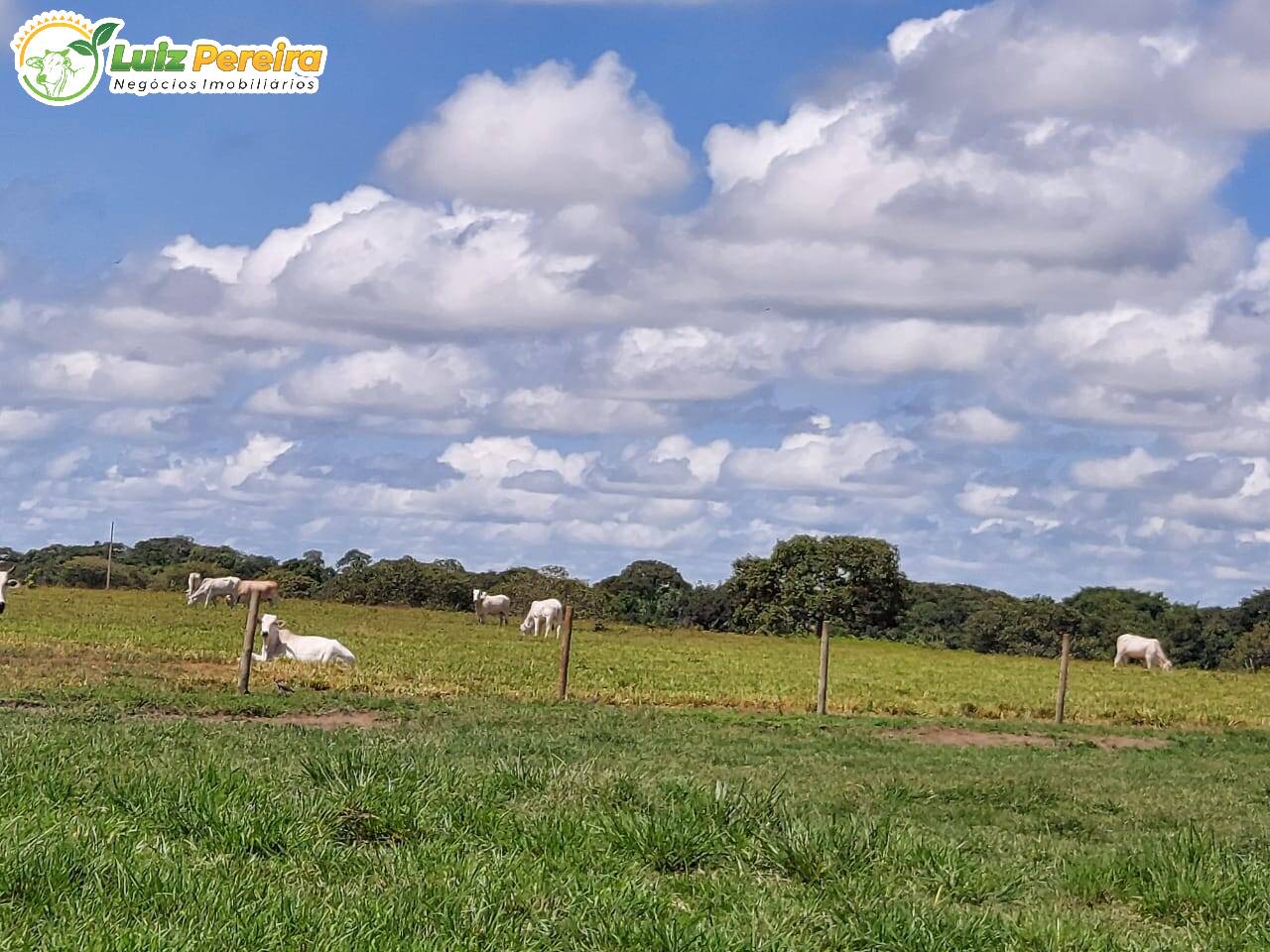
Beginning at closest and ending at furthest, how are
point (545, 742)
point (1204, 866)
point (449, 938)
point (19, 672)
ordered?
point (449, 938)
point (1204, 866)
point (545, 742)
point (19, 672)

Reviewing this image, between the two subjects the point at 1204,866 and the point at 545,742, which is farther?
the point at 545,742

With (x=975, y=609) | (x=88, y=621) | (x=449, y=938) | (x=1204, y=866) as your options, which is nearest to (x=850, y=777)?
(x=1204, y=866)

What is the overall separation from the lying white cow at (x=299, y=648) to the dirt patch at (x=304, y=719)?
951 centimetres

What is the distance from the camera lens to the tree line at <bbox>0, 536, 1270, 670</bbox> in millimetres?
74688

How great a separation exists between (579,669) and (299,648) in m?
5.77

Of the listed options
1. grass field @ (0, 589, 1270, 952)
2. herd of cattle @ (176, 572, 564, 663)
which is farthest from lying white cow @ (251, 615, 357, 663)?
grass field @ (0, 589, 1270, 952)

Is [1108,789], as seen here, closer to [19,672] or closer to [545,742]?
[545,742]

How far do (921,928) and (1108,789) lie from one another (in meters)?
9.22

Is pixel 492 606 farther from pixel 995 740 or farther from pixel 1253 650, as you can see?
pixel 1253 650

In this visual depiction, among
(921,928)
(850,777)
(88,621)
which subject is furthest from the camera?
(88,621)

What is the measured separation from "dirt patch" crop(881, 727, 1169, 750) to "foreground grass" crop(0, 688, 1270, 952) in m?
8.65

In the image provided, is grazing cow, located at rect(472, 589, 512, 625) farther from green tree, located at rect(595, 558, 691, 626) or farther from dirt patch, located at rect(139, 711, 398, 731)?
green tree, located at rect(595, 558, 691, 626)

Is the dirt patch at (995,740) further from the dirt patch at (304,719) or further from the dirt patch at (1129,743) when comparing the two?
the dirt patch at (304,719)

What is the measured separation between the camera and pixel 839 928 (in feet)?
20.2
